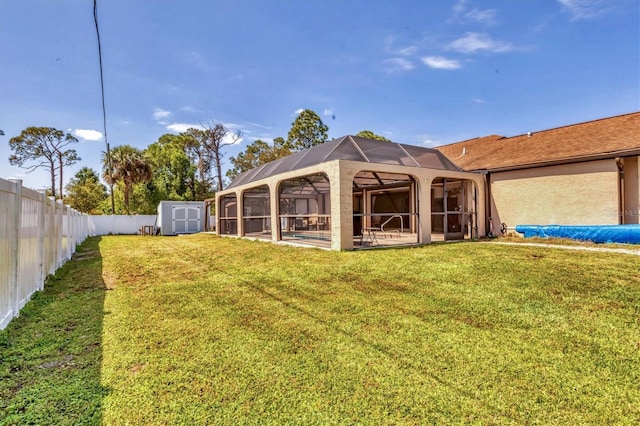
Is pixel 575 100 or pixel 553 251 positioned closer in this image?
pixel 553 251

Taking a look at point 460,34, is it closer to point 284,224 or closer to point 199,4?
point 199,4

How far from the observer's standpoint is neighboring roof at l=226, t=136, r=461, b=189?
10.2 meters

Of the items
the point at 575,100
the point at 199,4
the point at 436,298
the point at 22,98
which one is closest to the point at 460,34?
the point at 575,100

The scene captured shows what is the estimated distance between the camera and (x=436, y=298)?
4.59 meters

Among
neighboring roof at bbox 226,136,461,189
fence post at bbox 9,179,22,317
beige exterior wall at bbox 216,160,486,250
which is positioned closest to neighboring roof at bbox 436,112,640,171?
beige exterior wall at bbox 216,160,486,250

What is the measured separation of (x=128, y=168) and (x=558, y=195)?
2869 cm

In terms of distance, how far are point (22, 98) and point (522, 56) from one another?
21292mm

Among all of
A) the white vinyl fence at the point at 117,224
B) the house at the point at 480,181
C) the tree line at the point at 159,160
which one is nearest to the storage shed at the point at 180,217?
the white vinyl fence at the point at 117,224

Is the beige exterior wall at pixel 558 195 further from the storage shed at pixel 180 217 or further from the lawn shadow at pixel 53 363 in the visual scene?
the storage shed at pixel 180 217

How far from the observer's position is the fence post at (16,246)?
12.1ft

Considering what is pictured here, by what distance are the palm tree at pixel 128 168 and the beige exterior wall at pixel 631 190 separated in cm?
2995

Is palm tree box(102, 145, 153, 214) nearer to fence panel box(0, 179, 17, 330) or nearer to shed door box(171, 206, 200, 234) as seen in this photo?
shed door box(171, 206, 200, 234)

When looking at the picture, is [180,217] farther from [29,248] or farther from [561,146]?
[561,146]

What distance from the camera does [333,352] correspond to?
2920mm
